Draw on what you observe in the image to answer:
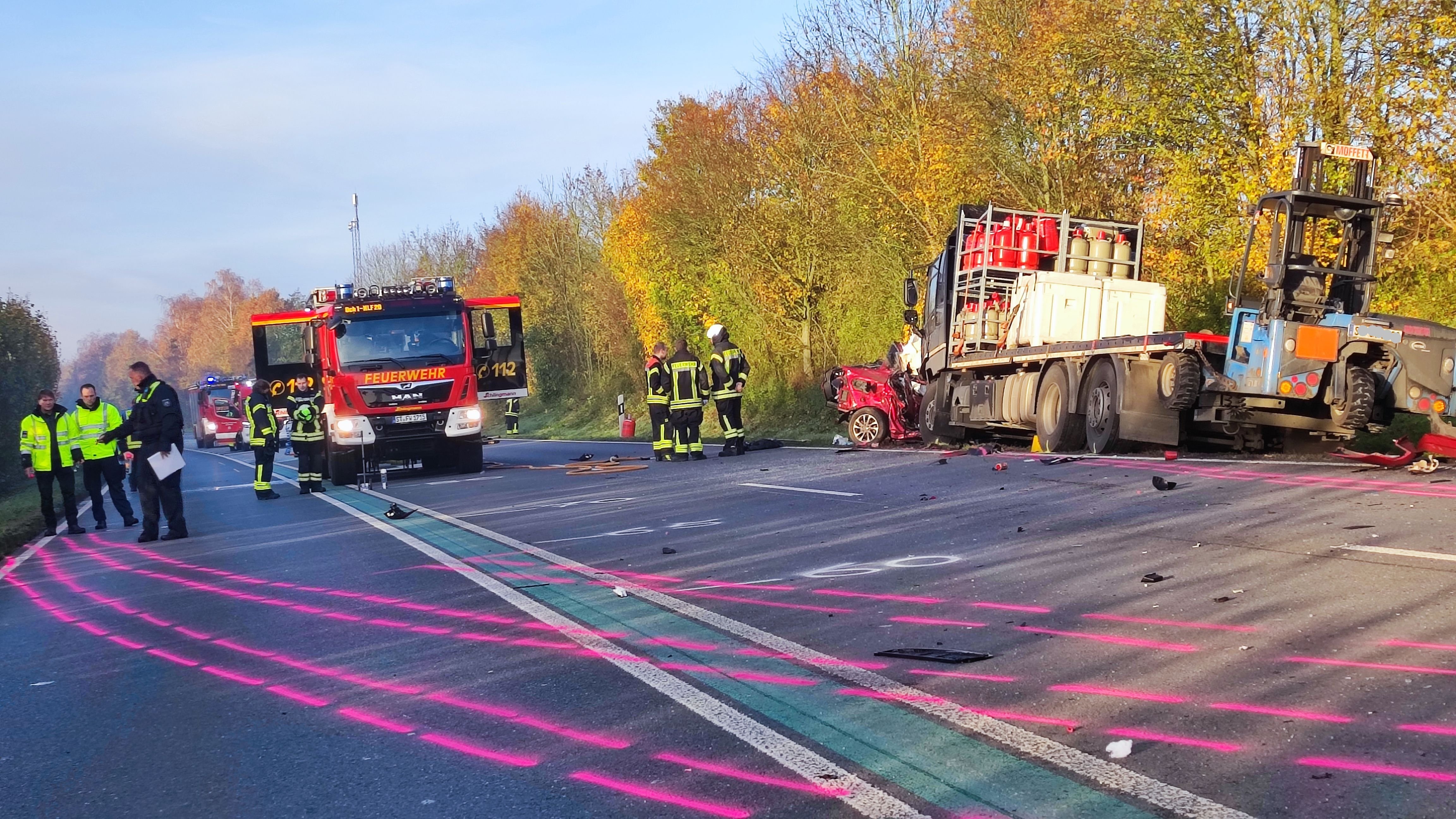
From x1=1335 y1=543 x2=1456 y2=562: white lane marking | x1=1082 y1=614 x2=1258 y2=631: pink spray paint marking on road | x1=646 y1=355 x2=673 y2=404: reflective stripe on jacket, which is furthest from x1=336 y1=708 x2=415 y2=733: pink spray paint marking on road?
x1=646 y1=355 x2=673 y2=404: reflective stripe on jacket

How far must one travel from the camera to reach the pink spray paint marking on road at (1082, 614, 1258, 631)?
5.34 meters

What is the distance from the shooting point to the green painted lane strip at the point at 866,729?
3.52m

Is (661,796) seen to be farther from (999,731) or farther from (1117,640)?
(1117,640)

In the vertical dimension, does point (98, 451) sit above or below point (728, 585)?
below

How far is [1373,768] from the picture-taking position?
3574mm

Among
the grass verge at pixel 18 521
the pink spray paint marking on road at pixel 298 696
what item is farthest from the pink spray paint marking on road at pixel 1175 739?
the grass verge at pixel 18 521

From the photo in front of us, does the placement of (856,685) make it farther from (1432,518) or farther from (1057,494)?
(1057,494)

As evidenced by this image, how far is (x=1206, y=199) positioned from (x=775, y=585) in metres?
13.4

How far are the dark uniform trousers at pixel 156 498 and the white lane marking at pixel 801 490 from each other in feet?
19.5

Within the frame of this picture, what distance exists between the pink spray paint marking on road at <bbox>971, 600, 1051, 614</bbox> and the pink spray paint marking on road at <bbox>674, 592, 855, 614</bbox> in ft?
2.11

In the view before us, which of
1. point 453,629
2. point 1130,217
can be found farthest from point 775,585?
point 1130,217

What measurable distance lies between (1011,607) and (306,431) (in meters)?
14.3

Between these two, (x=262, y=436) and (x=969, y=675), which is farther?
(x=262, y=436)

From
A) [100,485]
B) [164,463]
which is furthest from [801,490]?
[100,485]
